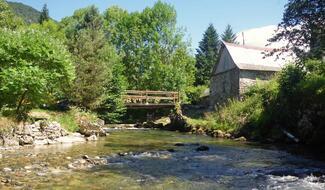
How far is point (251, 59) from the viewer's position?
3559 centimetres

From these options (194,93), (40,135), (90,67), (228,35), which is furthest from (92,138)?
(228,35)

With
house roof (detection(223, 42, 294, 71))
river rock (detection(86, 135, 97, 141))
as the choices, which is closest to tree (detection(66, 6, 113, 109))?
river rock (detection(86, 135, 97, 141))

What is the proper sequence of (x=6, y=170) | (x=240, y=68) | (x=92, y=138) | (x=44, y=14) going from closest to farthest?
(x=6, y=170), (x=92, y=138), (x=240, y=68), (x=44, y=14)

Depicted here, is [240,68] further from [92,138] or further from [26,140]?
[26,140]

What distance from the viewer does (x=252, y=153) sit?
55.1ft

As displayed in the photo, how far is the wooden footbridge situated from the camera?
3809 cm

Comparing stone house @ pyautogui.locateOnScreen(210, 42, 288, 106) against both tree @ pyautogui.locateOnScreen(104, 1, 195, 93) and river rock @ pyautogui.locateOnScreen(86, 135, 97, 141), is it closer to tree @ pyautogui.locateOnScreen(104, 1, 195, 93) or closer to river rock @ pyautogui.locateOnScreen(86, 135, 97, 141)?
tree @ pyautogui.locateOnScreen(104, 1, 195, 93)

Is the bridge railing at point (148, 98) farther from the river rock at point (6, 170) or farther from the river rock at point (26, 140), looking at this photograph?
the river rock at point (6, 170)

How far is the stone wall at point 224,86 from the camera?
3522cm

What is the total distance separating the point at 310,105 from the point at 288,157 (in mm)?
5116

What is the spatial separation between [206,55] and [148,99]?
20453mm

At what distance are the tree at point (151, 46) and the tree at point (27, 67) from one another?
3227cm

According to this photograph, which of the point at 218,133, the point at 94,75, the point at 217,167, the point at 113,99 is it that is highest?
the point at 94,75

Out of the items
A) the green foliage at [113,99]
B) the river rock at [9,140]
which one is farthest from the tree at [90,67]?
the river rock at [9,140]
